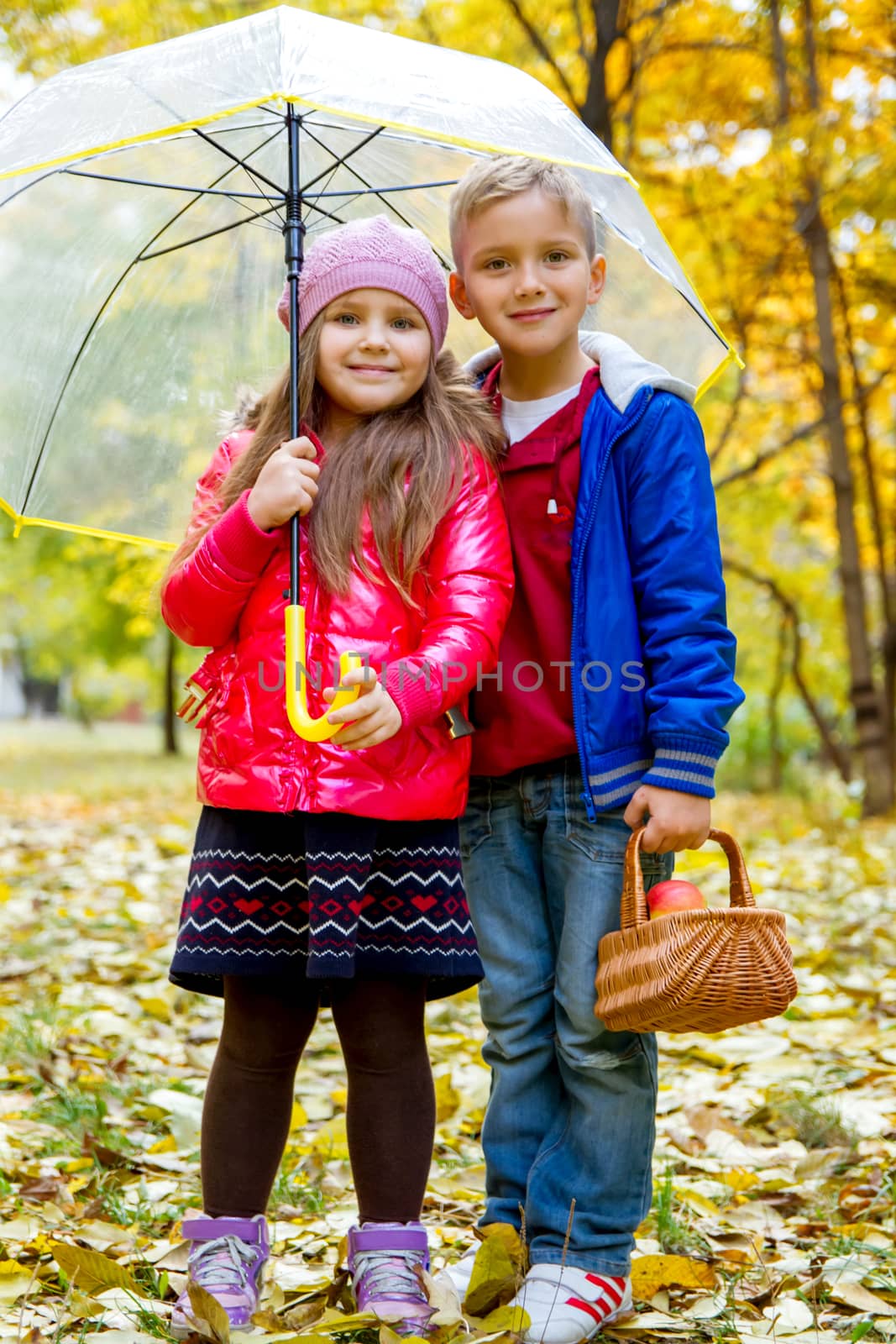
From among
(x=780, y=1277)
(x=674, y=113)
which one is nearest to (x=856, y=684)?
(x=674, y=113)

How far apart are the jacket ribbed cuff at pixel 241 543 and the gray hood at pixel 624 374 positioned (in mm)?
619

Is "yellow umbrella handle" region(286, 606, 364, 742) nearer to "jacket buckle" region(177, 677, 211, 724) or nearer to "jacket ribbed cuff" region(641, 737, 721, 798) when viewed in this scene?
"jacket buckle" region(177, 677, 211, 724)

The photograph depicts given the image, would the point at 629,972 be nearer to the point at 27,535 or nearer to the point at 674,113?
the point at 674,113

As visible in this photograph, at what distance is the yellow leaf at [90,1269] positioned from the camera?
200 cm

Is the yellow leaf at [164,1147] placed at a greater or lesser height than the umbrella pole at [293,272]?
lesser

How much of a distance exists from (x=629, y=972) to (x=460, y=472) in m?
0.83

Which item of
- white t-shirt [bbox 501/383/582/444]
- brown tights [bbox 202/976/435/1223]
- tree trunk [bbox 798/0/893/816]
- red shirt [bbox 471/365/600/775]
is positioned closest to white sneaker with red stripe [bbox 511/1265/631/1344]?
brown tights [bbox 202/976/435/1223]

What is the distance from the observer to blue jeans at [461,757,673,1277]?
2080 mm

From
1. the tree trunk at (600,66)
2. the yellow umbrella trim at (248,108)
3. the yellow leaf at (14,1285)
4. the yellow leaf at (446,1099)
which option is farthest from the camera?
the tree trunk at (600,66)

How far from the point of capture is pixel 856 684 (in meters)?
7.93

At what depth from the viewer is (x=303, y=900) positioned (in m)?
1.99

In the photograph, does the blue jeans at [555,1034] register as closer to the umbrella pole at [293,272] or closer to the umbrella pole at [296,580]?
the umbrella pole at [296,580]

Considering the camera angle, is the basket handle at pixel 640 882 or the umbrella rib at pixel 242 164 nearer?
the basket handle at pixel 640 882

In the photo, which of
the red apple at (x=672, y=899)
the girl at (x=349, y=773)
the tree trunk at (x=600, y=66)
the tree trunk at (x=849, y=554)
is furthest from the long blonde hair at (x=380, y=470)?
the tree trunk at (x=849, y=554)
